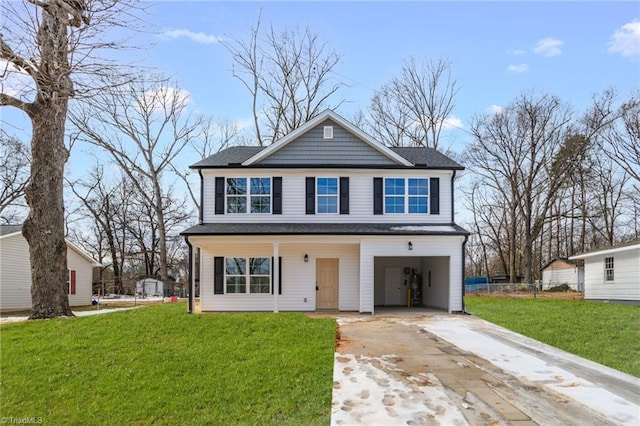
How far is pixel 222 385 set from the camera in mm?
7039

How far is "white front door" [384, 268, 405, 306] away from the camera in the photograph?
60.1ft

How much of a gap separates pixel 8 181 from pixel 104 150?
268 inches

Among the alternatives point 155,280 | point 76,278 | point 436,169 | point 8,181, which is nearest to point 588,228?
point 436,169

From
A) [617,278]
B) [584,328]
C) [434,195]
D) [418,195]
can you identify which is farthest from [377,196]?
[617,278]

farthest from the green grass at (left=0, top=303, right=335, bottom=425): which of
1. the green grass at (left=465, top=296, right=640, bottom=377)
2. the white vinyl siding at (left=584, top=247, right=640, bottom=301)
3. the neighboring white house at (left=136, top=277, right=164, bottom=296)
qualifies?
the neighboring white house at (left=136, top=277, right=164, bottom=296)

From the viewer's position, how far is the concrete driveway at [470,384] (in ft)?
19.0

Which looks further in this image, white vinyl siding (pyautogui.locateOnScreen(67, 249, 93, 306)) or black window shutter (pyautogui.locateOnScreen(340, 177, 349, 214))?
white vinyl siding (pyautogui.locateOnScreen(67, 249, 93, 306))

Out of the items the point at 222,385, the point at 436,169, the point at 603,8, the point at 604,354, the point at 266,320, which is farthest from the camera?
the point at 436,169

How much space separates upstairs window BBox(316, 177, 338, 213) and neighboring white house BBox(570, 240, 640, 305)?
40.2 ft

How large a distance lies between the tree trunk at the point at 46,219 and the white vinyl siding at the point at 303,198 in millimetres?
4454

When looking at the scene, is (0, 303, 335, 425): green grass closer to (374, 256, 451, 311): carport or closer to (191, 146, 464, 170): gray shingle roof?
(191, 146, 464, 170): gray shingle roof

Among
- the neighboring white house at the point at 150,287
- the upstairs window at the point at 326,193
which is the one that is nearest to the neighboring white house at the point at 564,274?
the upstairs window at the point at 326,193

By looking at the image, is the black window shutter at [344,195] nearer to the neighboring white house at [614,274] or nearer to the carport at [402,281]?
the carport at [402,281]

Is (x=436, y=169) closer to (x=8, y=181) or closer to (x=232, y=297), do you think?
(x=232, y=297)
